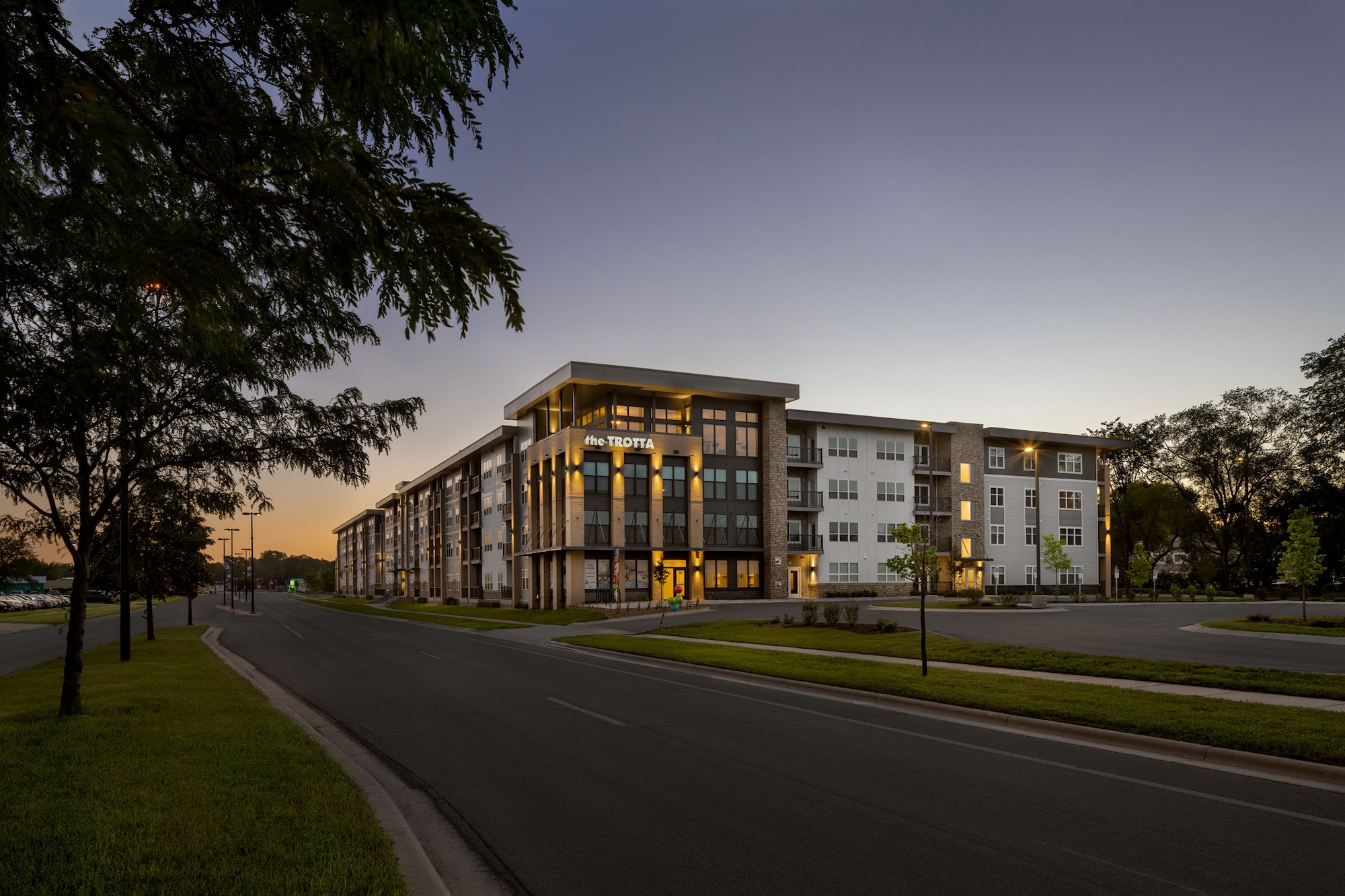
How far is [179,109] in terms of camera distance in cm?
509

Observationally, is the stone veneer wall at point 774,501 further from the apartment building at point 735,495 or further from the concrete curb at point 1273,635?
the concrete curb at point 1273,635

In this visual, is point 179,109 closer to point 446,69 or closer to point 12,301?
point 446,69

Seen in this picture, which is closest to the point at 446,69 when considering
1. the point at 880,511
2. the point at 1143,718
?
the point at 1143,718

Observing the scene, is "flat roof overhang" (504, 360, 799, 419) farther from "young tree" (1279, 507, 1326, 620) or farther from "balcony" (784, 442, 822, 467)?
"young tree" (1279, 507, 1326, 620)

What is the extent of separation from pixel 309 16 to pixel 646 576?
2104 inches

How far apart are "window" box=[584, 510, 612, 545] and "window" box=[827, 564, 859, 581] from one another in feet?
67.5

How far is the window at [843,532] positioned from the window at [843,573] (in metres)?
2.13

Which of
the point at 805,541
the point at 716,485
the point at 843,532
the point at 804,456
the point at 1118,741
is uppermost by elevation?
the point at 804,456

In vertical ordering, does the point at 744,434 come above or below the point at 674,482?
above

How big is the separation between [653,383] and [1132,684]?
141ft

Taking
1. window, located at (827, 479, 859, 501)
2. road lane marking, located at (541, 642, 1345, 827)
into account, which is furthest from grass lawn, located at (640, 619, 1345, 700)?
window, located at (827, 479, 859, 501)

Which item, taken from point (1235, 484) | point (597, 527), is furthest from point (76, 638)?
point (1235, 484)

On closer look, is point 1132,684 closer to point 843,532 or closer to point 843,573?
point 843,573

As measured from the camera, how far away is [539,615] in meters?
50.5
